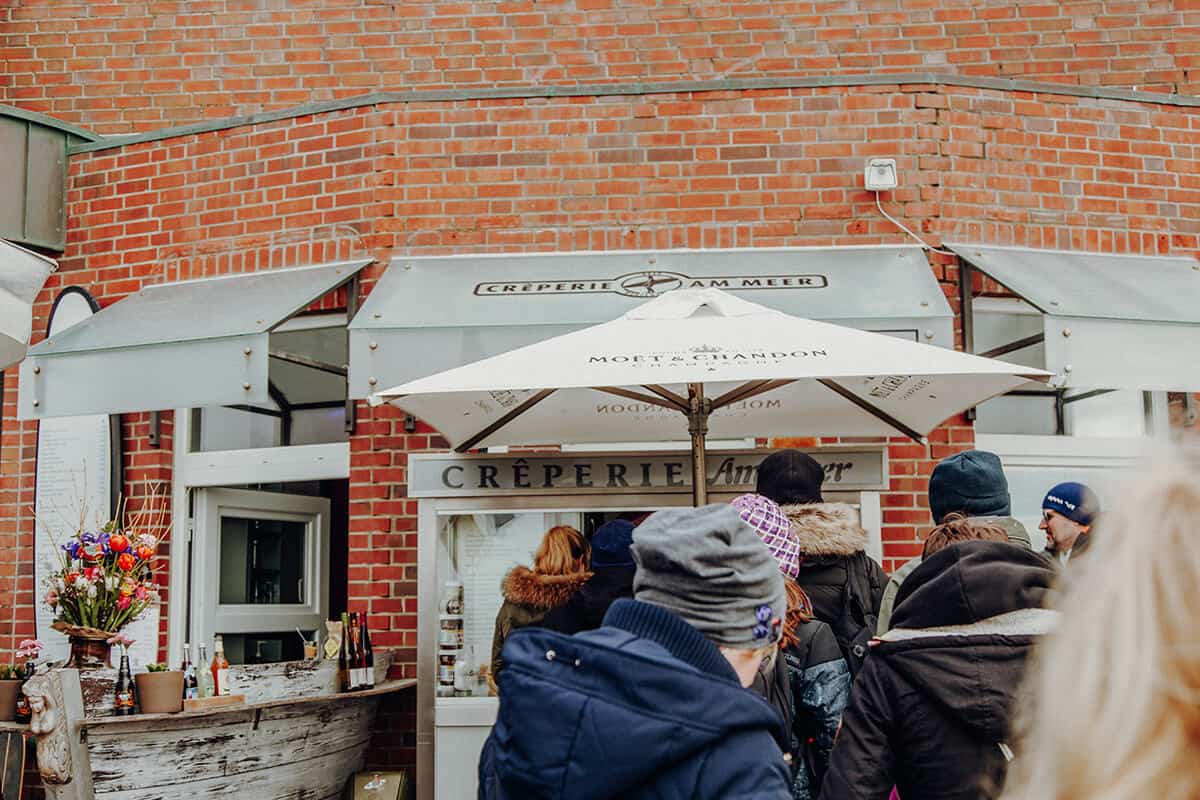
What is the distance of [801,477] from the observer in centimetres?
446

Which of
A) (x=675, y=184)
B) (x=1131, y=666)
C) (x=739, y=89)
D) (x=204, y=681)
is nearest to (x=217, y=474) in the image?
(x=204, y=681)

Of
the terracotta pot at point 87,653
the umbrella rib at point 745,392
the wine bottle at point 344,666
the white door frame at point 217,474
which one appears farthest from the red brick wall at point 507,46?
the terracotta pot at point 87,653

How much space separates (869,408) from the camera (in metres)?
5.63

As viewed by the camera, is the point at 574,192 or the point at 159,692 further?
the point at 574,192

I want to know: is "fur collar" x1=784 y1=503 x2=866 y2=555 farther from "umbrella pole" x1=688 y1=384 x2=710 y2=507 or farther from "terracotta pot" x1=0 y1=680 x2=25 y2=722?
"terracotta pot" x1=0 y1=680 x2=25 y2=722

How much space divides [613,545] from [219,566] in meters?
3.55

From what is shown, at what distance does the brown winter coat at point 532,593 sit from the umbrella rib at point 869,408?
1297 mm

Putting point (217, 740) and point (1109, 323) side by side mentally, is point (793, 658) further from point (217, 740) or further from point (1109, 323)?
point (1109, 323)

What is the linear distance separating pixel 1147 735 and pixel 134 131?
29.1 feet

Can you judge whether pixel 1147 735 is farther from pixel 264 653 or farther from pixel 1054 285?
pixel 264 653

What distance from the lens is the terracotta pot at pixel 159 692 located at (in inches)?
210

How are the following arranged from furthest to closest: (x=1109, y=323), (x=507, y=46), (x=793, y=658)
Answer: (x=507, y=46) < (x=1109, y=323) < (x=793, y=658)

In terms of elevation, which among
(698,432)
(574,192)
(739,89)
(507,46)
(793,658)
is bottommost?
(793,658)

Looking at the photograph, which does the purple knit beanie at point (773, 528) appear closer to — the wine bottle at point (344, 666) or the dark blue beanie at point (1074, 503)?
the dark blue beanie at point (1074, 503)
